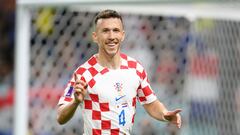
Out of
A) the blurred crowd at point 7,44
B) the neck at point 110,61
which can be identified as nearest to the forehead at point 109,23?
the neck at point 110,61

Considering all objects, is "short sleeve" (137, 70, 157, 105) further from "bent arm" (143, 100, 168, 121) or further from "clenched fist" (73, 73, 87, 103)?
"clenched fist" (73, 73, 87, 103)

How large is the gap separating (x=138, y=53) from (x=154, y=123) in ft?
1.86

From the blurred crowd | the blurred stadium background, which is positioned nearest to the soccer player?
the blurred stadium background

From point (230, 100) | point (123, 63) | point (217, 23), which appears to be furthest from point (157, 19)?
point (123, 63)

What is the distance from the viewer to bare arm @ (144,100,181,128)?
2.62 metres

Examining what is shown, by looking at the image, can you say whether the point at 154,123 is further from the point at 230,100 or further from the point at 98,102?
the point at 98,102

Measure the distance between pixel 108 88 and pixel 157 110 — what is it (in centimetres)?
25

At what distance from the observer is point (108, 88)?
2619 mm

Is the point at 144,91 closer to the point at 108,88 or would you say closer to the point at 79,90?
the point at 108,88

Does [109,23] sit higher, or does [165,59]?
[165,59]

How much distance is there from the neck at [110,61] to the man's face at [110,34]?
4 cm

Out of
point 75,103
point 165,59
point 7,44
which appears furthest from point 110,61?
point 7,44

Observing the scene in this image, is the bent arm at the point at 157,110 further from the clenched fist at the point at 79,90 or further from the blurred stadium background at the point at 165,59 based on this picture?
the blurred stadium background at the point at 165,59

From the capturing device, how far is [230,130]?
5.34m
